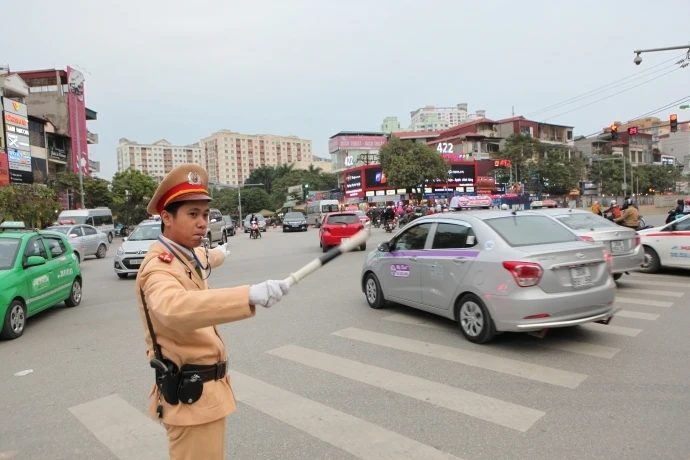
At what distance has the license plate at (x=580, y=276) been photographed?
17.9 feet

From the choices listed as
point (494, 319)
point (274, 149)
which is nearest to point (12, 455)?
point (494, 319)

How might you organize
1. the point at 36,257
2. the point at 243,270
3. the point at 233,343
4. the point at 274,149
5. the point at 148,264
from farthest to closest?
the point at 274,149
the point at 243,270
the point at 36,257
the point at 233,343
the point at 148,264

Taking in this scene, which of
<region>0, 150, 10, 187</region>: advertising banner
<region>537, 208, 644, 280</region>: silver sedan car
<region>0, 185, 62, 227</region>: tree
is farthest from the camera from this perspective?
<region>0, 150, 10, 187</region>: advertising banner

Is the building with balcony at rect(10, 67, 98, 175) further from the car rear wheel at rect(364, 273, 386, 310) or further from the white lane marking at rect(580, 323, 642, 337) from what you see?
the white lane marking at rect(580, 323, 642, 337)

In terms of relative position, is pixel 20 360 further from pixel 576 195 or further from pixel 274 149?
pixel 274 149

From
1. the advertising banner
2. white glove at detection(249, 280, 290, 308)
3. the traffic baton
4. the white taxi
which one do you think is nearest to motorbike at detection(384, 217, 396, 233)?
the white taxi

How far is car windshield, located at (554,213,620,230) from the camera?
9.46m

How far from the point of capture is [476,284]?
228 inches

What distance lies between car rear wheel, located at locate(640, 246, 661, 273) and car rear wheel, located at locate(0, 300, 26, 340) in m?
11.9

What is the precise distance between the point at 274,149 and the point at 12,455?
139360 mm

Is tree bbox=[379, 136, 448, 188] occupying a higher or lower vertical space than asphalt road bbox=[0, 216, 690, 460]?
higher

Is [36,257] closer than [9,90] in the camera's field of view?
Yes

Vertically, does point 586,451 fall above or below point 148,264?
below

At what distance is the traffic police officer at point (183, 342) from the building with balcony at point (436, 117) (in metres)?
126
